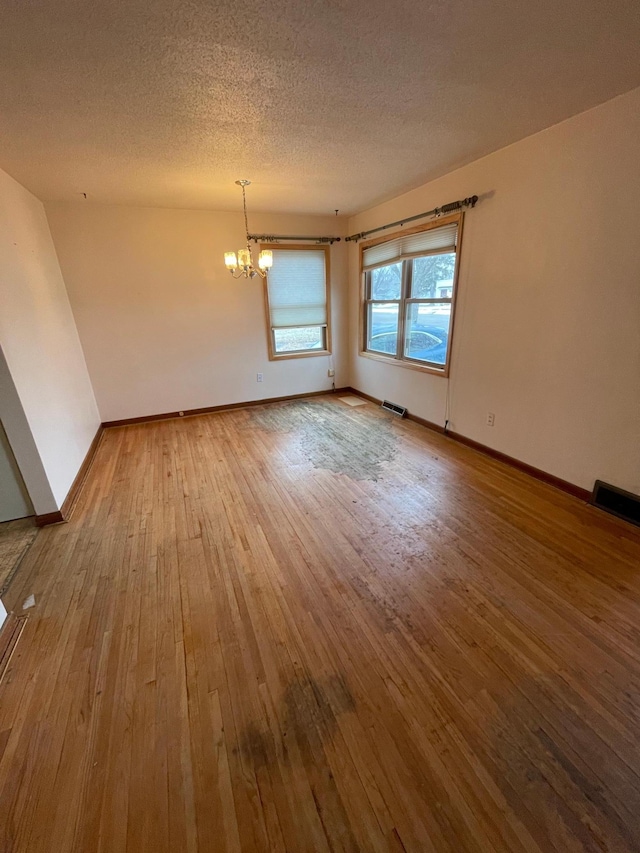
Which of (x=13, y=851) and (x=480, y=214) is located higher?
(x=480, y=214)

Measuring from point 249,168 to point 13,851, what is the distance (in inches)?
149

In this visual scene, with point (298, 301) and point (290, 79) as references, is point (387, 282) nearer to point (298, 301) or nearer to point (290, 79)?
point (298, 301)

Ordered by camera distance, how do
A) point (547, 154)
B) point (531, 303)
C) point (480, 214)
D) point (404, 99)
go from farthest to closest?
point (480, 214)
point (531, 303)
point (547, 154)
point (404, 99)

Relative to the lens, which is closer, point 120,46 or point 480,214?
point 120,46

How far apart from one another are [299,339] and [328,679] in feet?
14.3

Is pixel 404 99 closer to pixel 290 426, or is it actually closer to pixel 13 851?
pixel 290 426

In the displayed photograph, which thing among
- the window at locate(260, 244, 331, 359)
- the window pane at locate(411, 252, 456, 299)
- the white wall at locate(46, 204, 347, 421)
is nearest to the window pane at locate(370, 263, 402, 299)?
the window pane at locate(411, 252, 456, 299)

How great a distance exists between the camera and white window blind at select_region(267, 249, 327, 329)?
15.3 ft

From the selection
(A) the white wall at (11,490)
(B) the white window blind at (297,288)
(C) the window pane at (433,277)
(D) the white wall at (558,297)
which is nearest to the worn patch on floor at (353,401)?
(B) the white window blind at (297,288)

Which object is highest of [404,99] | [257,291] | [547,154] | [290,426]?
[404,99]

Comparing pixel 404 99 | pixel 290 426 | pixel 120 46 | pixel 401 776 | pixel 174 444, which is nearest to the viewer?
pixel 401 776

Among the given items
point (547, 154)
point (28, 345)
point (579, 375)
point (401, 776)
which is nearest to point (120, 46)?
point (28, 345)

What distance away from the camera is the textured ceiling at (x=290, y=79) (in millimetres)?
1309

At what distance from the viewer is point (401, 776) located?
1092mm
